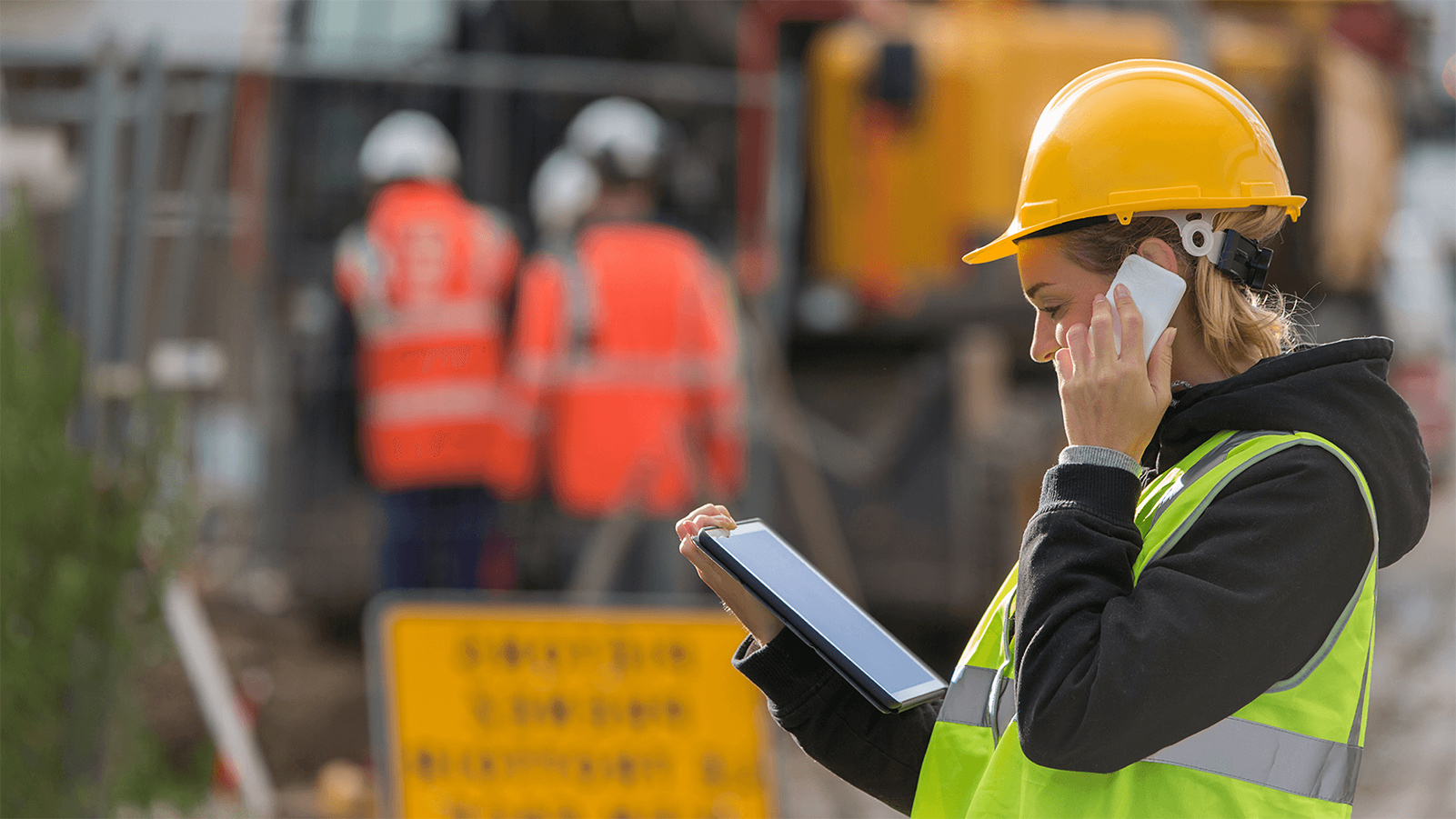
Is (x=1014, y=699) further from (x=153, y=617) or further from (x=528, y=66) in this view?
(x=528, y=66)

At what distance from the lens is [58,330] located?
4.16 meters

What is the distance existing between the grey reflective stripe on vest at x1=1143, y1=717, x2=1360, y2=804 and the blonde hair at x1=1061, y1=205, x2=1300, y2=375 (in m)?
0.38

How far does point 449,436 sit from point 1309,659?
5229mm

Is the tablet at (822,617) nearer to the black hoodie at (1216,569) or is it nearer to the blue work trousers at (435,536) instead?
the black hoodie at (1216,569)

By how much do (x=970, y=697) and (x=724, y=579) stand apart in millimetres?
329

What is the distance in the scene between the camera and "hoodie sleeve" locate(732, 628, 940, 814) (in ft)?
5.41

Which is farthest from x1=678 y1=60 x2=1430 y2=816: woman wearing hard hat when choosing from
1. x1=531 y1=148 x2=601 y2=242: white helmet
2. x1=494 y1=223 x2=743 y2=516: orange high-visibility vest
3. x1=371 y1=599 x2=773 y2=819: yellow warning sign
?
x1=531 y1=148 x2=601 y2=242: white helmet

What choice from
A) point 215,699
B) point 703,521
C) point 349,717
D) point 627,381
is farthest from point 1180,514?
point 349,717

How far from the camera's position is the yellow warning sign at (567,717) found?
3520 millimetres

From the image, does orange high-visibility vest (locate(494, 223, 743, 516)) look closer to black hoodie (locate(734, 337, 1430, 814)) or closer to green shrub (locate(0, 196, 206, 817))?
green shrub (locate(0, 196, 206, 817))

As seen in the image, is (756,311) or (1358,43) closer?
(756,311)

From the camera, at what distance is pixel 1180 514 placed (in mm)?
1307

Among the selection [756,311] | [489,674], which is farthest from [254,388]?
[489,674]

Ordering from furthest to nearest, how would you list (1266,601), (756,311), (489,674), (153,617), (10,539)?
(756,311), (153,617), (10,539), (489,674), (1266,601)
